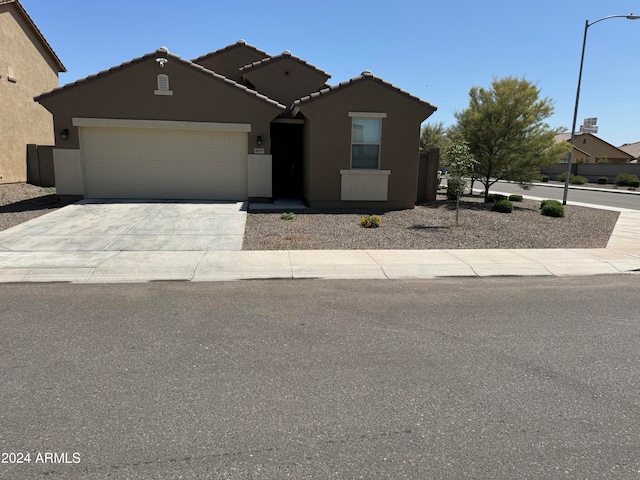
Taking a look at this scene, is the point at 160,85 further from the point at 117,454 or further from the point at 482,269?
the point at 117,454

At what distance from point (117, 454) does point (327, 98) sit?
1308cm

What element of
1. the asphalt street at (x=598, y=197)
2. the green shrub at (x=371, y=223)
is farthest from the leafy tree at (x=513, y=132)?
the green shrub at (x=371, y=223)

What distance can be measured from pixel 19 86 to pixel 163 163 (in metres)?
10.6

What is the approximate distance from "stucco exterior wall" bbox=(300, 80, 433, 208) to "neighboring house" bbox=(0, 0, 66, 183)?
13.6m

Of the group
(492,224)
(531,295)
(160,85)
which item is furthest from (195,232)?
(492,224)

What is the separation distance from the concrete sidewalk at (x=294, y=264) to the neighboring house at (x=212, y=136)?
20.0 ft

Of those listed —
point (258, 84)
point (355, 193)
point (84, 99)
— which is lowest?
point (355, 193)

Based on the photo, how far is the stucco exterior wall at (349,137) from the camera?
47.5ft

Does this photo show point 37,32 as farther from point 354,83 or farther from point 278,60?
point 354,83

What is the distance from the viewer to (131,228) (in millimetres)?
10820

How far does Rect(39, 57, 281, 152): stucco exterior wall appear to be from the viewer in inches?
558

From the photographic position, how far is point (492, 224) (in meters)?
13.5

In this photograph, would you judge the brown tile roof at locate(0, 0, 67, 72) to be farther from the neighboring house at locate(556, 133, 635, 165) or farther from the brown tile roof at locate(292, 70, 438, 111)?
the neighboring house at locate(556, 133, 635, 165)

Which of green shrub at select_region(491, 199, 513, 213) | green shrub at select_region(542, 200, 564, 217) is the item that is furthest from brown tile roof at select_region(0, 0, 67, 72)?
green shrub at select_region(542, 200, 564, 217)
